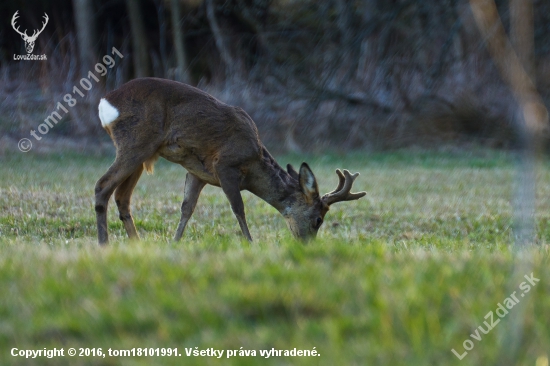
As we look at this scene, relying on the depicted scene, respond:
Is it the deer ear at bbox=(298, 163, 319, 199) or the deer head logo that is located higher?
the deer head logo

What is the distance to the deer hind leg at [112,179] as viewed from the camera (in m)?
7.19

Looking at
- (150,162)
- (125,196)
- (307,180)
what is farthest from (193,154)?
(307,180)

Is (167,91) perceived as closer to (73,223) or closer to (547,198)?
(73,223)

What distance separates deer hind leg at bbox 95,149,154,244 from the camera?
23.6 feet

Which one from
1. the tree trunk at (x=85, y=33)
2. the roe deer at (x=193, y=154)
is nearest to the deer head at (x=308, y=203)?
the roe deer at (x=193, y=154)

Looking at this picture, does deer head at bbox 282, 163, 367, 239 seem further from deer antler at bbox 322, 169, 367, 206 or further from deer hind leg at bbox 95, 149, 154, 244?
deer hind leg at bbox 95, 149, 154, 244

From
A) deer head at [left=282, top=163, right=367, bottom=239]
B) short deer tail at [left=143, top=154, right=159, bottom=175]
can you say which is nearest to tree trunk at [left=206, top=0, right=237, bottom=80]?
deer head at [left=282, top=163, right=367, bottom=239]

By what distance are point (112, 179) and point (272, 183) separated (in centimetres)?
181

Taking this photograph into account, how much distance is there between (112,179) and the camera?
7.19 metres

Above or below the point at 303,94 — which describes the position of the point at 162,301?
below

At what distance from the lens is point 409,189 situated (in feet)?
44.5

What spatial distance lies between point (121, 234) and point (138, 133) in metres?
1.59

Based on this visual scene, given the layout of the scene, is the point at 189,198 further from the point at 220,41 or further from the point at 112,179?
the point at 220,41

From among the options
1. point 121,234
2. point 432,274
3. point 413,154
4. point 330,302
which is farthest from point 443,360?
point 413,154
